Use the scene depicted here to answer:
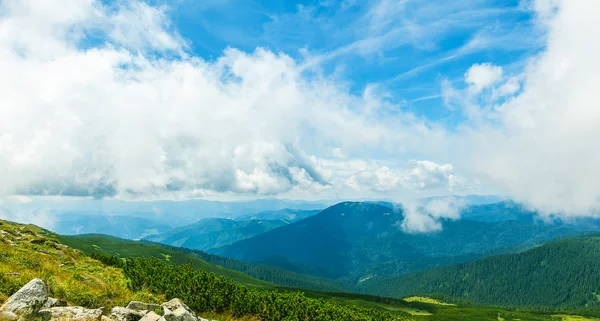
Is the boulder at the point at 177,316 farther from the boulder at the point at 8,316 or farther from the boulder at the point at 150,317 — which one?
the boulder at the point at 8,316

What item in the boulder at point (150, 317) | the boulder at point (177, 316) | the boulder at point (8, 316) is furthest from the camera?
the boulder at point (177, 316)

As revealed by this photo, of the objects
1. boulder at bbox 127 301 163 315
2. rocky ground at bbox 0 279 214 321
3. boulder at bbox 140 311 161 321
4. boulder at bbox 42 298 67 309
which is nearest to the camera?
rocky ground at bbox 0 279 214 321

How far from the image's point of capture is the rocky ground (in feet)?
49.0

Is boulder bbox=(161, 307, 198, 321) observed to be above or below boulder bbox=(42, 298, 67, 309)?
below

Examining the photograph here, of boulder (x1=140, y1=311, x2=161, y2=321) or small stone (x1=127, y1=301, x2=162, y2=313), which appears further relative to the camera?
small stone (x1=127, y1=301, x2=162, y2=313)

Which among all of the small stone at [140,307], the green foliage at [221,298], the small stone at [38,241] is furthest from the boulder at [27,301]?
the small stone at [38,241]

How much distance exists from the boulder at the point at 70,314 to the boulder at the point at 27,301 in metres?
0.50

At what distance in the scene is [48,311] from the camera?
15.9m

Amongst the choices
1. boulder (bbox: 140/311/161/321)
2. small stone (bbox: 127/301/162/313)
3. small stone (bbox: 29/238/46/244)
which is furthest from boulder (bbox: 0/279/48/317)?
small stone (bbox: 29/238/46/244)

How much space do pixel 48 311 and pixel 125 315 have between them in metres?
3.51

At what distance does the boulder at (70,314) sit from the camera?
620 inches

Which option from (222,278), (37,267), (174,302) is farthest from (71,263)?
(174,302)

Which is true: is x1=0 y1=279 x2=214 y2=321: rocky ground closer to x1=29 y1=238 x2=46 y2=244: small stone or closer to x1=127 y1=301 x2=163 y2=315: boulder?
x1=127 y1=301 x2=163 y2=315: boulder

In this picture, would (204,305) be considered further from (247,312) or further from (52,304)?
(52,304)
